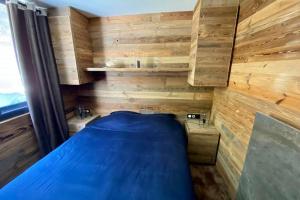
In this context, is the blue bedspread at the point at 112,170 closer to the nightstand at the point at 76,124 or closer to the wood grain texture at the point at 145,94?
the nightstand at the point at 76,124

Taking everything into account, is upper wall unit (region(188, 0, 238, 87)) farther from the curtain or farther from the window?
the window

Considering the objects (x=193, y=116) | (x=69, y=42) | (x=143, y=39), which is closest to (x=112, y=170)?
(x=193, y=116)

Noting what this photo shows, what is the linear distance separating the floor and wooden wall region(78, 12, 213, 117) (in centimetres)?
90

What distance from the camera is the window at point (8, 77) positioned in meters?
1.58

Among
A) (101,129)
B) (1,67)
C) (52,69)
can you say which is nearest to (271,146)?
(101,129)

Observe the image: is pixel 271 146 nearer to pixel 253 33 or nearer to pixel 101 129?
pixel 253 33

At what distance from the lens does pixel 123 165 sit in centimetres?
124

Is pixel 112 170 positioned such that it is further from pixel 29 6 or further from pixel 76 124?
pixel 29 6

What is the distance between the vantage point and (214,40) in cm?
163

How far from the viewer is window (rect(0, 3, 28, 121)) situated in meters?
1.58

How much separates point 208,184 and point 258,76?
4.47 ft

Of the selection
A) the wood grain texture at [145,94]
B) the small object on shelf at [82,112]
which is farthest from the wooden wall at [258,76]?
the small object on shelf at [82,112]

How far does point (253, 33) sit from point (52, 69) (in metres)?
2.41

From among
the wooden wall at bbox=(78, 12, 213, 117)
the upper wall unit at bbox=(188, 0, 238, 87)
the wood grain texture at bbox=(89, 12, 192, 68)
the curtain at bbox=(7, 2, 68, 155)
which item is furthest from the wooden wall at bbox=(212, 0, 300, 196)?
the curtain at bbox=(7, 2, 68, 155)
